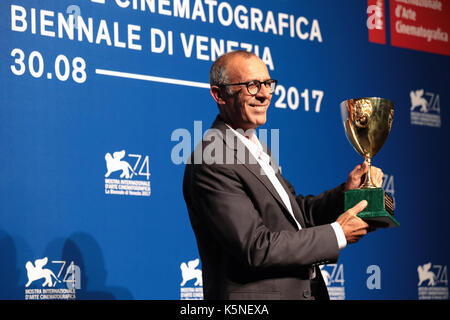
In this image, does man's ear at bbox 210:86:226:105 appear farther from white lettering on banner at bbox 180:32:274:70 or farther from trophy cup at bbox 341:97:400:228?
white lettering on banner at bbox 180:32:274:70

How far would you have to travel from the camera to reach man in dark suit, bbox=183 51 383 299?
233 cm

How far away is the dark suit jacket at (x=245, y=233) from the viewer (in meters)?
2.32

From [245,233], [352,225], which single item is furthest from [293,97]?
[245,233]

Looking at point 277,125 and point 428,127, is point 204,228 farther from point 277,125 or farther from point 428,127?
point 428,127

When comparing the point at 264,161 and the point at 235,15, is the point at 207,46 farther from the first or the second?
the point at 264,161

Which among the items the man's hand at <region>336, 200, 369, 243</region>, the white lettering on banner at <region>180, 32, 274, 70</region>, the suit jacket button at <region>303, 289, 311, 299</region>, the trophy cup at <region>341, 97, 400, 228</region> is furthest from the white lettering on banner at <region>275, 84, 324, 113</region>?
the suit jacket button at <region>303, 289, 311, 299</region>

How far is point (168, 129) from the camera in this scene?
373 cm

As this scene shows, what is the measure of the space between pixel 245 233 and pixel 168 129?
1525 millimetres

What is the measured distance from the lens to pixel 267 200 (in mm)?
2482

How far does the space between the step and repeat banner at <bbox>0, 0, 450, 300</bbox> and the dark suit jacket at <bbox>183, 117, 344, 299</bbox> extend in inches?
39.9

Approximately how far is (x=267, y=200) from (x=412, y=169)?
249 cm

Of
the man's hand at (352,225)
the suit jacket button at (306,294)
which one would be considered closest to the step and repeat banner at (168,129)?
the suit jacket button at (306,294)

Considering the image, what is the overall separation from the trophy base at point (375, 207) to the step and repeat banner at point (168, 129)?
1.37 m
